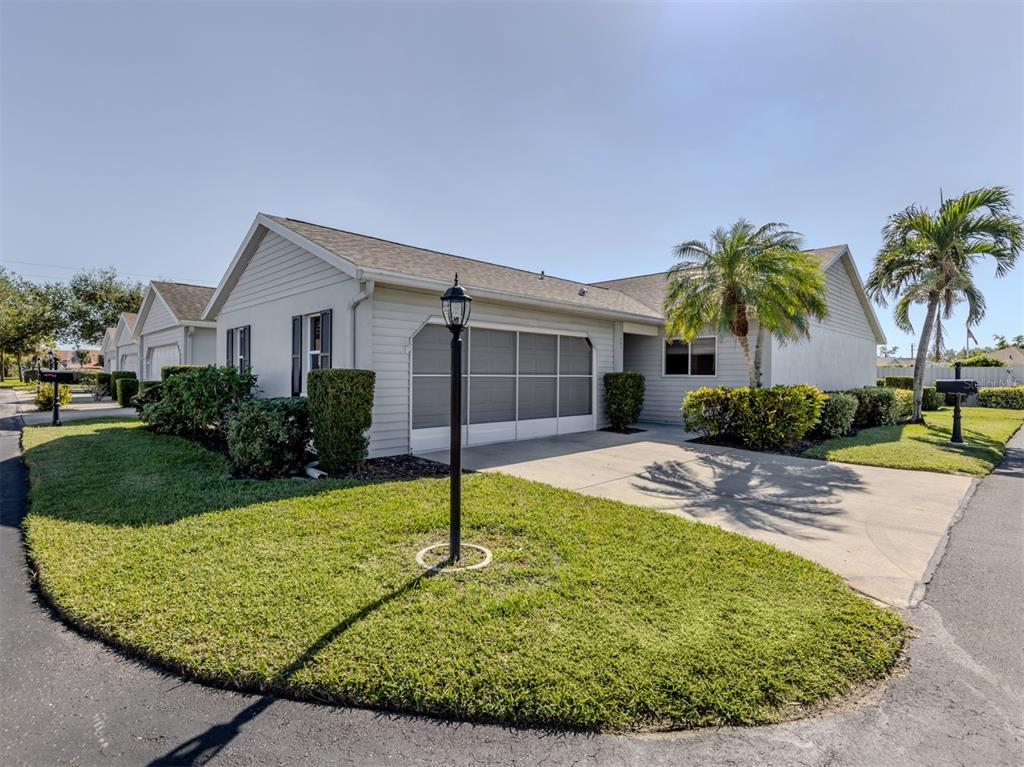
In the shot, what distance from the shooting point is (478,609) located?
3123 mm

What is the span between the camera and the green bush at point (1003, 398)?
21.0 metres

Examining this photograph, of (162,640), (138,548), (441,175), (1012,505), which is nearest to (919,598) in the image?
(1012,505)

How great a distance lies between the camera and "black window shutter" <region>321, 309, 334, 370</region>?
8.40 meters

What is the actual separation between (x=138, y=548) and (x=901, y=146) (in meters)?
14.2

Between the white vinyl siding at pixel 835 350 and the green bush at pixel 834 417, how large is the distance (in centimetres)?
144

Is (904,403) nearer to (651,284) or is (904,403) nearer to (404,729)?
(651,284)

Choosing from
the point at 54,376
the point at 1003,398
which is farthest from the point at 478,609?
the point at 1003,398

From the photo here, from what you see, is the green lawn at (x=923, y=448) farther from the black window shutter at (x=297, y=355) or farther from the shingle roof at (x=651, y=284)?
the black window shutter at (x=297, y=355)

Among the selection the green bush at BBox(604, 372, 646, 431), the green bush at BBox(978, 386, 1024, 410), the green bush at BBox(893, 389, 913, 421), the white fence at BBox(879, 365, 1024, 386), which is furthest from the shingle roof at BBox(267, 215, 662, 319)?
the white fence at BBox(879, 365, 1024, 386)

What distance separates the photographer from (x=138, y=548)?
162 inches

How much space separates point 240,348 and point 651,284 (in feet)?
43.0

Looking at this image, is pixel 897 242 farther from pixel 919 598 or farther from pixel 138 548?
pixel 138 548

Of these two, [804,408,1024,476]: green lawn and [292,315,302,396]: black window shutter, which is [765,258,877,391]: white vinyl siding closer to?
[804,408,1024,476]: green lawn

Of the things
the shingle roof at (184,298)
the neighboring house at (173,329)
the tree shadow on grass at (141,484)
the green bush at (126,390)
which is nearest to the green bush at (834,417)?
the tree shadow on grass at (141,484)
